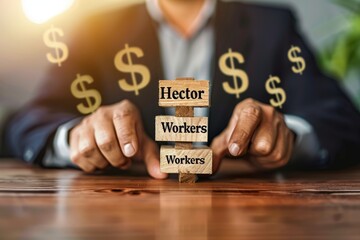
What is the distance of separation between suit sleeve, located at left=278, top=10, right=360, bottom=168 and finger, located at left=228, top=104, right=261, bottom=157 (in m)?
0.39

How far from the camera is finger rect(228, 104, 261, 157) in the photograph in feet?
3.26

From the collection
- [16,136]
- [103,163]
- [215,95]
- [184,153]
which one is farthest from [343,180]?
[16,136]

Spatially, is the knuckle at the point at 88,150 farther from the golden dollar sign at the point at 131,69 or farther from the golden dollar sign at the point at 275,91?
the golden dollar sign at the point at 275,91

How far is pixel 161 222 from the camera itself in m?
0.69

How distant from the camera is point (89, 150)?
3.46ft

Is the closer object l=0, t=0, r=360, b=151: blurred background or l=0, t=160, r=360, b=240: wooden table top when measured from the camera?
l=0, t=160, r=360, b=240: wooden table top

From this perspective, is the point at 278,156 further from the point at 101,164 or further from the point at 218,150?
the point at 101,164

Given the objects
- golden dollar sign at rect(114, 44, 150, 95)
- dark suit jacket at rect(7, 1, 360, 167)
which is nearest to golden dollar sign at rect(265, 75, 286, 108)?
dark suit jacket at rect(7, 1, 360, 167)

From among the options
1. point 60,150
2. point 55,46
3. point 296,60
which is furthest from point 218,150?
point 296,60

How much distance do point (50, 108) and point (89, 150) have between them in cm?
48

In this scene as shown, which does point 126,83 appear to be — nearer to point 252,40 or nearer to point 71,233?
point 252,40

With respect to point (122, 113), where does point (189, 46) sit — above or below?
above

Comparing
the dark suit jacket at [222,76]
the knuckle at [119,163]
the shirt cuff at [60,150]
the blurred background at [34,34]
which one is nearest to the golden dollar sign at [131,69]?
the dark suit jacket at [222,76]

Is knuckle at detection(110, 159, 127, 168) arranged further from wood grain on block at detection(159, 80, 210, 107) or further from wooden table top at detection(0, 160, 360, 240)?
wood grain on block at detection(159, 80, 210, 107)
